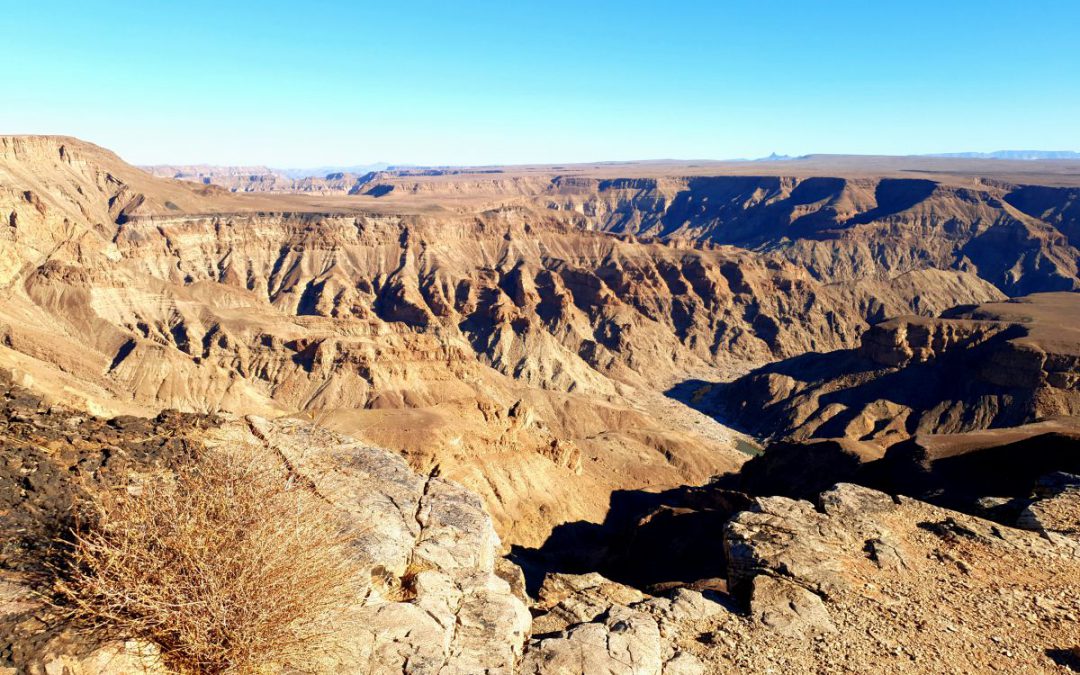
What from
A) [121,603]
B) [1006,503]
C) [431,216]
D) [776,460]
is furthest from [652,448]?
[431,216]

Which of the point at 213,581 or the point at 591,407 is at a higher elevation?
the point at 213,581

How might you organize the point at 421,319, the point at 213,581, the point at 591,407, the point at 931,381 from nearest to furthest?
the point at 213,581, the point at 591,407, the point at 931,381, the point at 421,319

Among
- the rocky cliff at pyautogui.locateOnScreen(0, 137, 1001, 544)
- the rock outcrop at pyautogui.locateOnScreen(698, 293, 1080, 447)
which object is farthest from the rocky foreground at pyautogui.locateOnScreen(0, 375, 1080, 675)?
the rock outcrop at pyautogui.locateOnScreen(698, 293, 1080, 447)

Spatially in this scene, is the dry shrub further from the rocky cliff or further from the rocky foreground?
the rocky cliff

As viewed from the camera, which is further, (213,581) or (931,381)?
(931,381)

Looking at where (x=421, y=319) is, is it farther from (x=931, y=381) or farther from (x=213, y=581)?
(x=213, y=581)

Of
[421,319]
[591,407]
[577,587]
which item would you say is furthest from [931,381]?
[577,587]

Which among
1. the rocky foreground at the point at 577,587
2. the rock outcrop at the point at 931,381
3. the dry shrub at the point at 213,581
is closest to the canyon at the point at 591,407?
the rocky foreground at the point at 577,587

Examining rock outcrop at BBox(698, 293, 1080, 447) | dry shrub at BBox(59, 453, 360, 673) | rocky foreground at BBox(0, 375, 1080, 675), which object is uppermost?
dry shrub at BBox(59, 453, 360, 673)
